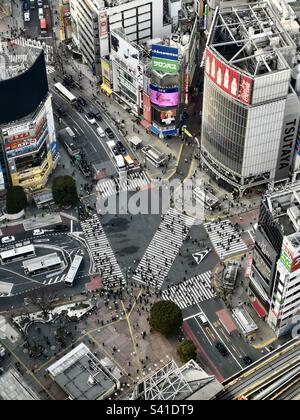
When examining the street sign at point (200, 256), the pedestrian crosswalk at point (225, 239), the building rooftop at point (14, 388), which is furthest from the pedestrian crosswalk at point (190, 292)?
the building rooftop at point (14, 388)

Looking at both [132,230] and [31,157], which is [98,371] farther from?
[31,157]

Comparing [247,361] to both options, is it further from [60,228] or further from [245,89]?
[245,89]

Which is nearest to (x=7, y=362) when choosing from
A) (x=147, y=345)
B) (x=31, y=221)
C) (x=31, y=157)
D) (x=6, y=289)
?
(x=6, y=289)

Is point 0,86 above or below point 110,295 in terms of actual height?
above

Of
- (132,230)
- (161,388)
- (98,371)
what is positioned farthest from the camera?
(132,230)

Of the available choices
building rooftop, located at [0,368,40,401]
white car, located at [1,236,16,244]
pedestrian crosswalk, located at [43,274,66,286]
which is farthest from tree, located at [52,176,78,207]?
building rooftop, located at [0,368,40,401]

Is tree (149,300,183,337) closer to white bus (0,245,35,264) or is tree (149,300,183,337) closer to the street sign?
the street sign
